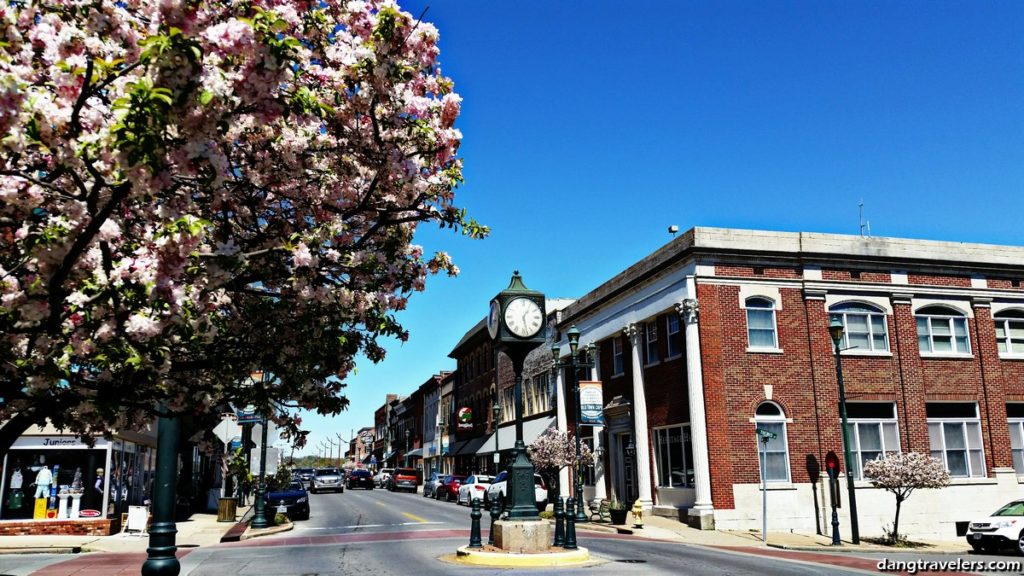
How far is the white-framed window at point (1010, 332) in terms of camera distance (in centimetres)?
2909

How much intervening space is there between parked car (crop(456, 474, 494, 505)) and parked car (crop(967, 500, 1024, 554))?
67.8 ft

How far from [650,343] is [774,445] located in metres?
6.18

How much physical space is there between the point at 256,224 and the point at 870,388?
25.5 meters

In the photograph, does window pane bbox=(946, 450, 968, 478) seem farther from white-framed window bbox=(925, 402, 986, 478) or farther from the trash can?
the trash can

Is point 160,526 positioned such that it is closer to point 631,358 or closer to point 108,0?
point 108,0

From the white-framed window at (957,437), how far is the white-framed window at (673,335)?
919cm

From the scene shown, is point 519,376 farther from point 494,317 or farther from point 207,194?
point 207,194

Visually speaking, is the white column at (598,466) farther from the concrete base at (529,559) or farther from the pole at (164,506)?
the pole at (164,506)

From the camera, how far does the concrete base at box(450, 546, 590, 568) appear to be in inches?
495

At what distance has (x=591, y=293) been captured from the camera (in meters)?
35.3

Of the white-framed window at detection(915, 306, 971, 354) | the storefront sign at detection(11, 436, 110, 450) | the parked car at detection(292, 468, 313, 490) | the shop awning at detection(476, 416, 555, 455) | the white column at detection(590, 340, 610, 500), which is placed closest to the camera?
the storefront sign at detection(11, 436, 110, 450)

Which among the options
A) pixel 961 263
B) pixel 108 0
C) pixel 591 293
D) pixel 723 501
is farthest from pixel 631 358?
pixel 108 0

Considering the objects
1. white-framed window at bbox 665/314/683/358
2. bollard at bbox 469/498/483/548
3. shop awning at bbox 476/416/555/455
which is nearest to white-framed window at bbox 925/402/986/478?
white-framed window at bbox 665/314/683/358

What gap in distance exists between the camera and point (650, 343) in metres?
29.9
